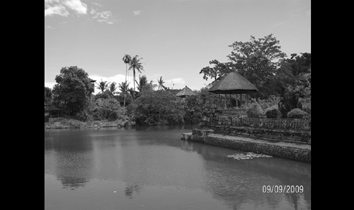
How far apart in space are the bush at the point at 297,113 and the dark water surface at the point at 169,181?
2403 millimetres

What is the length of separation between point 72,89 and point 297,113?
88.6ft

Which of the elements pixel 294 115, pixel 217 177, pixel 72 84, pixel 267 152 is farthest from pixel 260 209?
pixel 72 84

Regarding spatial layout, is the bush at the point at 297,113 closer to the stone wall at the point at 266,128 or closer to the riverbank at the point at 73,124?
the stone wall at the point at 266,128

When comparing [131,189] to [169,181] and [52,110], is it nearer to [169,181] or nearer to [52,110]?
[169,181]

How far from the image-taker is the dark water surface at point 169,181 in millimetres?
6246

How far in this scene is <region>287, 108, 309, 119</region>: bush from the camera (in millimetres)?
11977

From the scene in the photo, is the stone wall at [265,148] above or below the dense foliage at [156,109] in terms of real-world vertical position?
below

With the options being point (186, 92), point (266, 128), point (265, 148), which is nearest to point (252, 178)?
point (265, 148)

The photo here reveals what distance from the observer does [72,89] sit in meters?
32.5

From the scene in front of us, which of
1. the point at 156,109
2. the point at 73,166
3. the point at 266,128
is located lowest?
the point at 73,166

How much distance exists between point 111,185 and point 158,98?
82.4 ft
